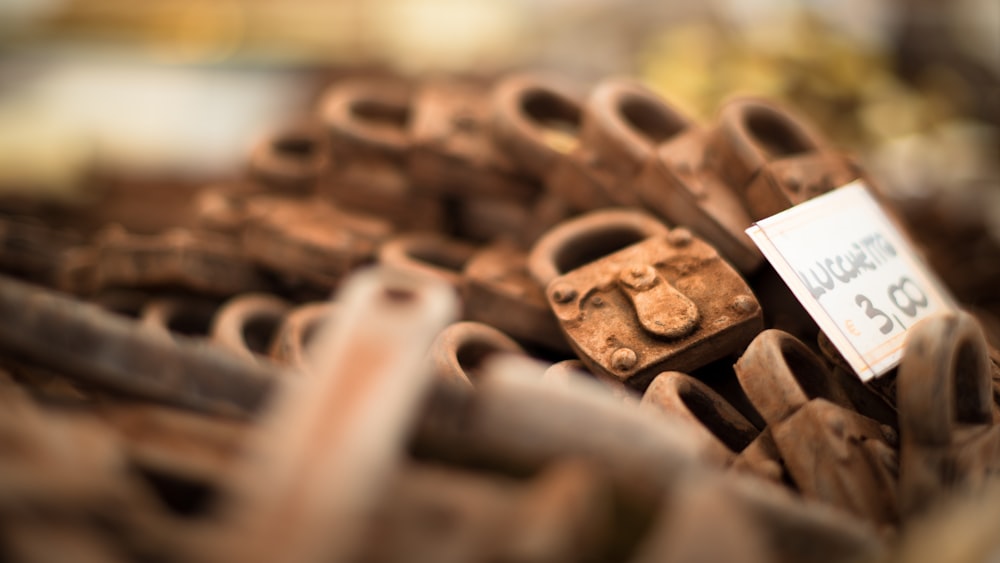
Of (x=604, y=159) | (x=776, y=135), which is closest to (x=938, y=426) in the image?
(x=604, y=159)

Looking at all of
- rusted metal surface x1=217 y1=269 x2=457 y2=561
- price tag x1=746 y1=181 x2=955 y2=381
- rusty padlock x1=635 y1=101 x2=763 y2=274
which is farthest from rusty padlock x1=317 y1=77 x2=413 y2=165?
rusted metal surface x1=217 y1=269 x2=457 y2=561

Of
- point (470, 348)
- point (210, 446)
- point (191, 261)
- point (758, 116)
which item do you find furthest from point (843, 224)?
point (191, 261)

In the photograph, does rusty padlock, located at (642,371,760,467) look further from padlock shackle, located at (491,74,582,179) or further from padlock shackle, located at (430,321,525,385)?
padlock shackle, located at (491,74,582,179)

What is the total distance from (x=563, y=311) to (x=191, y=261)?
870 mm

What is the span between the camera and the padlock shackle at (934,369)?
0.90 meters

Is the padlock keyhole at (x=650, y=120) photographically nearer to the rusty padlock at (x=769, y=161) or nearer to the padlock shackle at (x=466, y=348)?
the rusty padlock at (x=769, y=161)

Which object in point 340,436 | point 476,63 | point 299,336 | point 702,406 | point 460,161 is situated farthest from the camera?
point 476,63

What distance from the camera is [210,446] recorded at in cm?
76

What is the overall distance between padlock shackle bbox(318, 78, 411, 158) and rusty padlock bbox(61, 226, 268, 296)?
15.0 inches

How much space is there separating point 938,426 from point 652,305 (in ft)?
1.56

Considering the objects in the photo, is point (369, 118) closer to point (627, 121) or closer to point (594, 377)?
point (627, 121)

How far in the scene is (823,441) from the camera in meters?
1.01

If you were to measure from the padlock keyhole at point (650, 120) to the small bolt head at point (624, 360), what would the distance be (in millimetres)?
712

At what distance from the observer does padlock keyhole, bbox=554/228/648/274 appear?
153 centimetres
